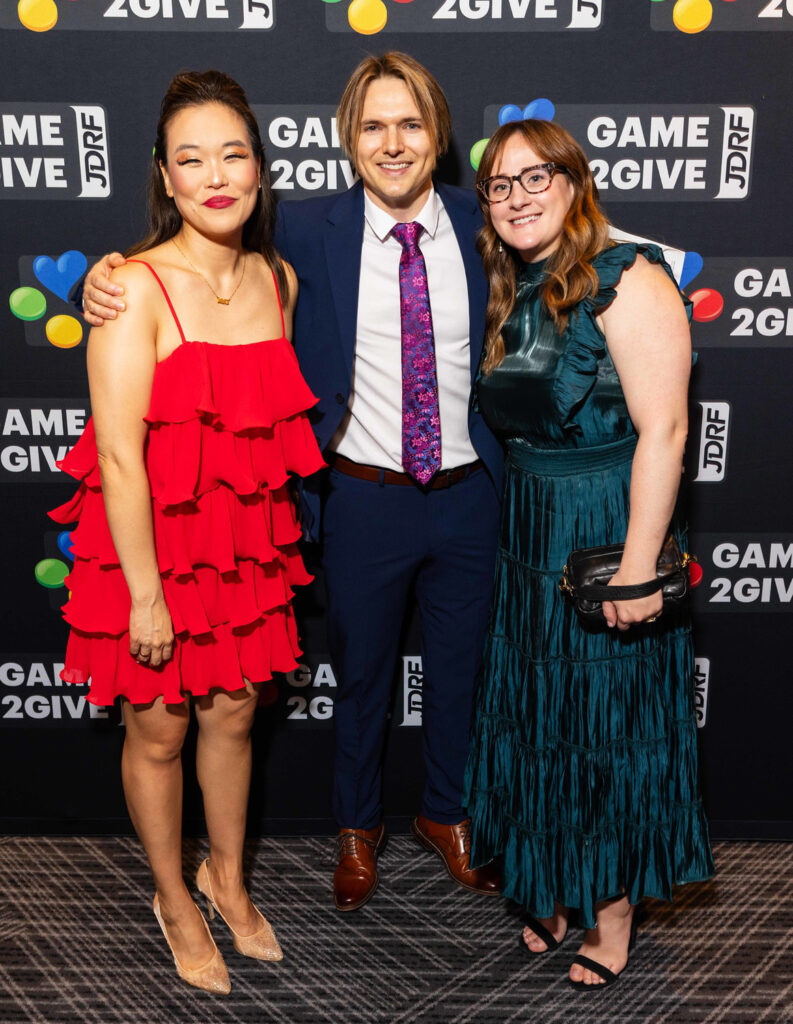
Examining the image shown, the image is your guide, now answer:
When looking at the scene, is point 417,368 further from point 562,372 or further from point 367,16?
point 367,16

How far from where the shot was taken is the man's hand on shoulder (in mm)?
1758

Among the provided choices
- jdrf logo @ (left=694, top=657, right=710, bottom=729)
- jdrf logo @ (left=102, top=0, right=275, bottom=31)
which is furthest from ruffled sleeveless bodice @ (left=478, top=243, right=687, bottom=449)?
jdrf logo @ (left=694, top=657, right=710, bottom=729)

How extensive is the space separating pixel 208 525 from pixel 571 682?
0.76m

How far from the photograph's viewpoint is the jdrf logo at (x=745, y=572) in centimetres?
250

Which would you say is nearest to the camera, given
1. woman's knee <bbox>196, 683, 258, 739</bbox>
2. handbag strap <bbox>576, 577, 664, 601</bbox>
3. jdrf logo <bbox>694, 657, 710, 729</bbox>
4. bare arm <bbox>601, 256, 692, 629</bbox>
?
bare arm <bbox>601, 256, 692, 629</bbox>

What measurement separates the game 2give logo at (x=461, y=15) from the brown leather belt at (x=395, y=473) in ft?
3.05

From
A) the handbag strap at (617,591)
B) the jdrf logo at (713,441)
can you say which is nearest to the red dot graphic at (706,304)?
the jdrf logo at (713,441)

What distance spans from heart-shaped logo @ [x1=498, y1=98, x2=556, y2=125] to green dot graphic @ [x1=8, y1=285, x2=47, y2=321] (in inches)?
44.3

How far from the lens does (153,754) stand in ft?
6.79

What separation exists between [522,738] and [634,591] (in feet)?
1.40

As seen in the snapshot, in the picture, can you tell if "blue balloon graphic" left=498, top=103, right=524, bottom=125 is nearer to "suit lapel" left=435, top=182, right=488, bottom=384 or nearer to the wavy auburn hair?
"suit lapel" left=435, top=182, right=488, bottom=384

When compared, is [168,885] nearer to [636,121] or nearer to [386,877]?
[386,877]

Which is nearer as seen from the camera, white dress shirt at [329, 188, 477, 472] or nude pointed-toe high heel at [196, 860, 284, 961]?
white dress shirt at [329, 188, 477, 472]

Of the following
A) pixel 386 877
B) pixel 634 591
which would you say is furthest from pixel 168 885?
pixel 634 591
